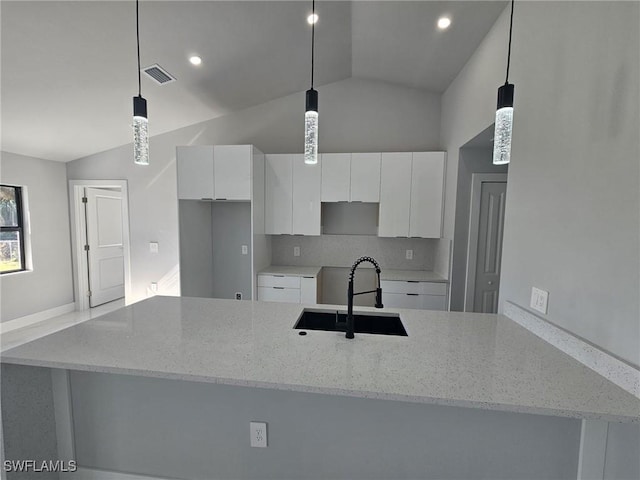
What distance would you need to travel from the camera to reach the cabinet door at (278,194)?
3.46 meters

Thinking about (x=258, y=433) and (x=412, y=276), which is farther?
(x=412, y=276)

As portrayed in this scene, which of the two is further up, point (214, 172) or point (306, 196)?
point (214, 172)

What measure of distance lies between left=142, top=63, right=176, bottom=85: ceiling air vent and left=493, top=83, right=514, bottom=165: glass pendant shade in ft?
9.28

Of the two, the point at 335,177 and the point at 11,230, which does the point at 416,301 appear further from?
the point at 11,230

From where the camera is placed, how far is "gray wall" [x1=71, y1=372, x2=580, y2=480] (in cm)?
123

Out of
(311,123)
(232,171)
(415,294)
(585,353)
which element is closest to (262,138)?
(232,171)

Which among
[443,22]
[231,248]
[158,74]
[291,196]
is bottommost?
[231,248]

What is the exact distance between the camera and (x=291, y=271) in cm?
346

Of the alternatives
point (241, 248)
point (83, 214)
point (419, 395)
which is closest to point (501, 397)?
point (419, 395)

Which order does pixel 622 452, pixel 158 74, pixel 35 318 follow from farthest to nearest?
1. pixel 35 318
2. pixel 158 74
3. pixel 622 452

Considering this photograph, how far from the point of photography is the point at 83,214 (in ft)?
14.0

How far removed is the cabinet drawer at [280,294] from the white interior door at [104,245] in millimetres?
3120

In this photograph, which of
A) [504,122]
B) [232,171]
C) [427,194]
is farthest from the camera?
[427,194]

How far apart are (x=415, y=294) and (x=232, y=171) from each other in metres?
2.55
